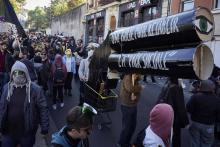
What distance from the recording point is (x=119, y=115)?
11.2 metres

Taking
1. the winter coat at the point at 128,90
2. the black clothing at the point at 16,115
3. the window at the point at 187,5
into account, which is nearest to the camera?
the black clothing at the point at 16,115

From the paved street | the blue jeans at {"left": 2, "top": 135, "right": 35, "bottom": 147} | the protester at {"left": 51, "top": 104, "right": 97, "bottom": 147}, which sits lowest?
the paved street

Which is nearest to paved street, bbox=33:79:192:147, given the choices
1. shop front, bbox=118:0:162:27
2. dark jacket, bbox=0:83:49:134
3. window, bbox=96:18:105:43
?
dark jacket, bbox=0:83:49:134

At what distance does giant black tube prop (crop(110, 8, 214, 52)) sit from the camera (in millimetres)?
4496

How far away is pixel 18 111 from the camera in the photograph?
548 cm

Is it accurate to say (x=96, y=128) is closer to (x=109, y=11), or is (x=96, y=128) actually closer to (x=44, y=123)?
(x=44, y=123)

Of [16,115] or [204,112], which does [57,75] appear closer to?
[204,112]

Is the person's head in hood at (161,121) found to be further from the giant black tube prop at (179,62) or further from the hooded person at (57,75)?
the hooded person at (57,75)

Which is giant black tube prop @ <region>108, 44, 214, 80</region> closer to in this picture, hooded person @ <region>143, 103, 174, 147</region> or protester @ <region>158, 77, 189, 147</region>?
hooded person @ <region>143, 103, 174, 147</region>

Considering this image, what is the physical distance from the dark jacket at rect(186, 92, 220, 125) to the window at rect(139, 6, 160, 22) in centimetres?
1794

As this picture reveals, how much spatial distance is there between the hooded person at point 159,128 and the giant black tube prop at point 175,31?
0.94 metres

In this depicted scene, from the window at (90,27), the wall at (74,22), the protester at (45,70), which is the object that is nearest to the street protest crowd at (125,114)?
the protester at (45,70)

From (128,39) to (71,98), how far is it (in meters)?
8.04

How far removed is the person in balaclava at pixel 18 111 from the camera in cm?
548
